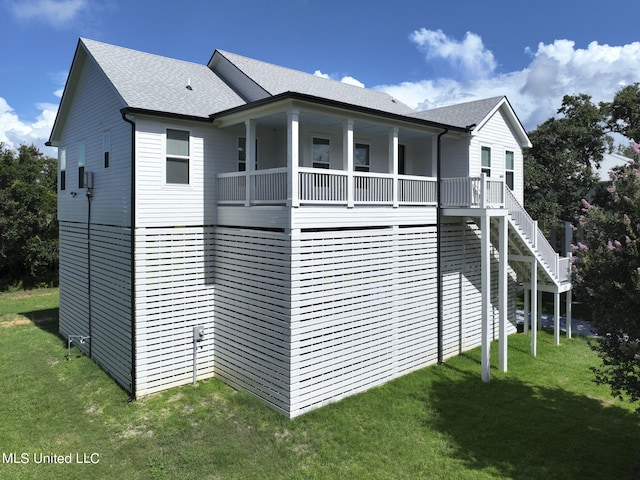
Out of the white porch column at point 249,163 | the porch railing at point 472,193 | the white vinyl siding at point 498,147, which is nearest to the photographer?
the white porch column at point 249,163

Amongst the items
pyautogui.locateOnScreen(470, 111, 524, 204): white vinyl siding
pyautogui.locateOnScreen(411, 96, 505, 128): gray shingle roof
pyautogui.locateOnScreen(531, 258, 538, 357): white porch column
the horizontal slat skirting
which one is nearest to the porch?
the horizontal slat skirting

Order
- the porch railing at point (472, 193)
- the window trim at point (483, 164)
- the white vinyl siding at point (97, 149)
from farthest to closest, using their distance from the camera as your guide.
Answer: the window trim at point (483, 164) → the porch railing at point (472, 193) → the white vinyl siding at point (97, 149)

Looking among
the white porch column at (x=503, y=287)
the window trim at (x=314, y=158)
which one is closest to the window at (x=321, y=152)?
the window trim at (x=314, y=158)

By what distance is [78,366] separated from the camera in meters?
12.2

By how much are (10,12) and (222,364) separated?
43.9 ft

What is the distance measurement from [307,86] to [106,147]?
7088 mm

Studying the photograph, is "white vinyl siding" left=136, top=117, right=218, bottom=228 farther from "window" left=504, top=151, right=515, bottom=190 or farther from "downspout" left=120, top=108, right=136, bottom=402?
"window" left=504, top=151, right=515, bottom=190

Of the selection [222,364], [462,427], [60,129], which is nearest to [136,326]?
[222,364]

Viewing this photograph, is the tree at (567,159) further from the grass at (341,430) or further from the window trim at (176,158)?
the window trim at (176,158)

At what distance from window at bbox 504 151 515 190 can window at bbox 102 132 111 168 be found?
1336 cm

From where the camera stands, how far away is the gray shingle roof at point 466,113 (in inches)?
563

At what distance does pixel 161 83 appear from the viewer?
11.7 meters

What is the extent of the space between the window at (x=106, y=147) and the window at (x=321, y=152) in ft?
18.6

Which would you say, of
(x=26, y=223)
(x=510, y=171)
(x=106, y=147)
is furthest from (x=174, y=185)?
(x=26, y=223)
